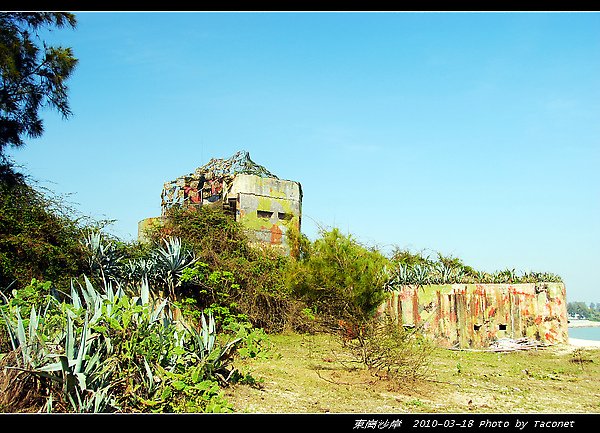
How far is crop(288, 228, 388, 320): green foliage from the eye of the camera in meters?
11.8

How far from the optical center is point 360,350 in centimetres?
820

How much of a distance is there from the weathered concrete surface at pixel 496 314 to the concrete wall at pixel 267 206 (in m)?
5.54

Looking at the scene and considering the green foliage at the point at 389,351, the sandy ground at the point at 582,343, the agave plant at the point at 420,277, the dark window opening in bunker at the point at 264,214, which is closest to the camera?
the green foliage at the point at 389,351

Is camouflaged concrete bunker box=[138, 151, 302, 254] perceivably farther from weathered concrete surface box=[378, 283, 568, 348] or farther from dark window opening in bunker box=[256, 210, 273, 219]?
weathered concrete surface box=[378, 283, 568, 348]

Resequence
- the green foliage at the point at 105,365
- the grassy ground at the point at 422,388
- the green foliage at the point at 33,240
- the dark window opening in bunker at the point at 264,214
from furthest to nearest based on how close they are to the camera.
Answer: the dark window opening in bunker at the point at 264,214, the green foliage at the point at 33,240, the grassy ground at the point at 422,388, the green foliage at the point at 105,365

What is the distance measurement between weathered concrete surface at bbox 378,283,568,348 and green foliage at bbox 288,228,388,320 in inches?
57.8

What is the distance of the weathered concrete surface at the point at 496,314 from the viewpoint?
13.2 metres

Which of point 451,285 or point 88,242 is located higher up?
point 88,242

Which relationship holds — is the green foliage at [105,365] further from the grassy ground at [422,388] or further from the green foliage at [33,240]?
the green foliage at [33,240]

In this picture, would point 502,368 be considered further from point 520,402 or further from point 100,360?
point 100,360

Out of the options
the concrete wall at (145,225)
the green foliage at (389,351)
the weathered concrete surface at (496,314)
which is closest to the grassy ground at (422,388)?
the green foliage at (389,351)
